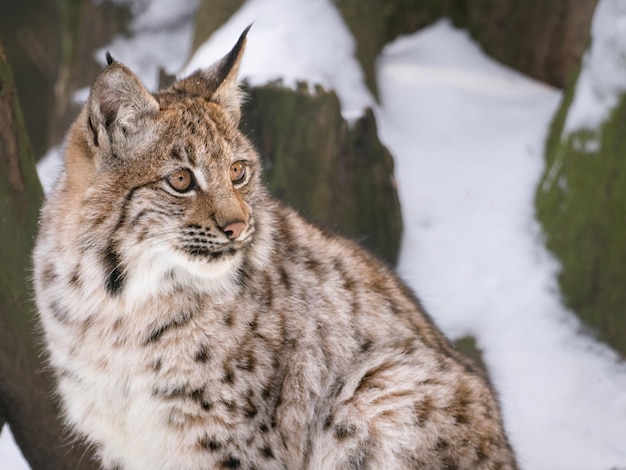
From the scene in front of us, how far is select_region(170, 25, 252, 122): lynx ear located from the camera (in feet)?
13.5

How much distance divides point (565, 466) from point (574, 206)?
1951mm

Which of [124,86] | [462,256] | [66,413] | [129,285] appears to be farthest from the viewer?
[462,256]

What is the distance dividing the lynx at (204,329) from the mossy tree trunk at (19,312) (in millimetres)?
607

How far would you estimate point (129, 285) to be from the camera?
388 centimetres

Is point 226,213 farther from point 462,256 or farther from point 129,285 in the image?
point 462,256

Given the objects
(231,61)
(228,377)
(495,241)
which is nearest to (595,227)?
(495,241)

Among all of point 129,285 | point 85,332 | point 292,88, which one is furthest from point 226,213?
point 292,88

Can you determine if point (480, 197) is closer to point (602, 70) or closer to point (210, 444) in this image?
point (602, 70)

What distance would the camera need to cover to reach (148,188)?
3.71 m

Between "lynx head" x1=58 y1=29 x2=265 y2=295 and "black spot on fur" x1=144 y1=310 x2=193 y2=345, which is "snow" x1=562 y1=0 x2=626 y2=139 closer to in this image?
"lynx head" x1=58 y1=29 x2=265 y2=295

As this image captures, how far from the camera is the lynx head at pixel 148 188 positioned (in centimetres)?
368

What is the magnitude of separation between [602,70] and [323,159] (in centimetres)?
218

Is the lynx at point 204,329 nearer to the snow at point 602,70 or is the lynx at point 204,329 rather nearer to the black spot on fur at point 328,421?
the black spot on fur at point 328,421

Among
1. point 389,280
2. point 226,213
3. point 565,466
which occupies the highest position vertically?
point 226,213
